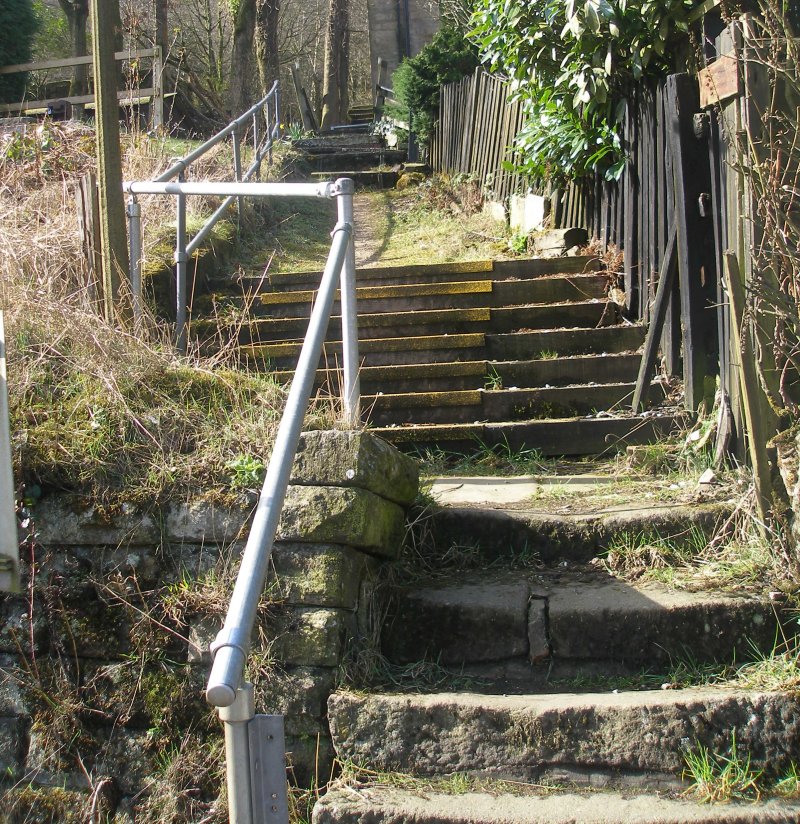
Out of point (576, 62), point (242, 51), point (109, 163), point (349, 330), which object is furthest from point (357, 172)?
point (349, 330)

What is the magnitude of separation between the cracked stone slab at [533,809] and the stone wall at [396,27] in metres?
22.5

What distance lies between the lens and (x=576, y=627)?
2.89 metres

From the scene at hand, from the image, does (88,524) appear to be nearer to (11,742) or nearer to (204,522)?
(204,522)

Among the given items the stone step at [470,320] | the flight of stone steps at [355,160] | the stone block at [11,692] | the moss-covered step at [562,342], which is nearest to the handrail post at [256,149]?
the flight of stone steps at [355,160]

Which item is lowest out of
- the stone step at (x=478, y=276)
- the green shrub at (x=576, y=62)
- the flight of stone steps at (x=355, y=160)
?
the stone step at (x=478, y=276)

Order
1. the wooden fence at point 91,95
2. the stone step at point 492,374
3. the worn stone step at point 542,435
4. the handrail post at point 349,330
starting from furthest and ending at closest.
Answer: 1. the wooden fence at point 91,95
2. the stone step at point 492,374
3. the worn stone step at point 542,435
4. the handrail post at point 349,330

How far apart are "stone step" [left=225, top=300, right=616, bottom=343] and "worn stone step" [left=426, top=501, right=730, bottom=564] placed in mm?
2223

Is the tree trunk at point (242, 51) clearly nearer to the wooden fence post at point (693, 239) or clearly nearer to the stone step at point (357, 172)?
the stone step at point (357, 172)

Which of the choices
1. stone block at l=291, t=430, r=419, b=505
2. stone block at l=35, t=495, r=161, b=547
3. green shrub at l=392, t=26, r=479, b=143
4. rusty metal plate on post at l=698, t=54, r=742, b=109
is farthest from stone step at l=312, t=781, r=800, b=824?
green shrub at l=392, t=26, r=479, b=143

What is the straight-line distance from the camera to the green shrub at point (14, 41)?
14.1 metres

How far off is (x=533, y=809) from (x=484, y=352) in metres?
3.25

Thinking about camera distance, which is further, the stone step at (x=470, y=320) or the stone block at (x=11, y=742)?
the stone step at (x=470, y=320)

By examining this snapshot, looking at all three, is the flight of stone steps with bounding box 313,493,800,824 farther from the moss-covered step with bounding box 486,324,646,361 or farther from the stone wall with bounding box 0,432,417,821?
the moss-covered step with bounding box 486,324,646,361

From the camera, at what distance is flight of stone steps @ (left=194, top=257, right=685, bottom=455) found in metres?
4.55
